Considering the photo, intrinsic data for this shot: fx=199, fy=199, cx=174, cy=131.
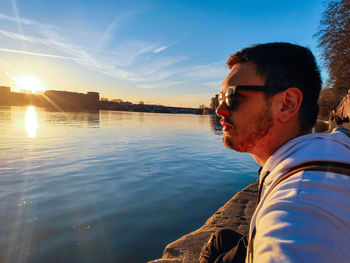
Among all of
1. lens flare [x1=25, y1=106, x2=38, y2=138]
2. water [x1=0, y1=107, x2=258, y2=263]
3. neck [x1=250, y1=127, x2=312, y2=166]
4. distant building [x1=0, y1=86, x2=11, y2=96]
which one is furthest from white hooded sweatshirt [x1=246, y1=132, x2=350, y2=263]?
distant building [x1=0, y1=86, x2=11, y2=96]

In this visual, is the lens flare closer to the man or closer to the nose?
the nose

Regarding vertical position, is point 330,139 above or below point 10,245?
above

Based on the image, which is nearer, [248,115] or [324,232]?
[324,232]

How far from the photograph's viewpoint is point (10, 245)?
3824 millimetres

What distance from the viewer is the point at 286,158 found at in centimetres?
118

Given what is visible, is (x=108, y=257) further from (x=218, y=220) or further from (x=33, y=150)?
(x=33, y=150)

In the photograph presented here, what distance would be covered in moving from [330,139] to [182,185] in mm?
6841

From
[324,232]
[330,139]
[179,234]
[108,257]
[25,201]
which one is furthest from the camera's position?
[25,201]

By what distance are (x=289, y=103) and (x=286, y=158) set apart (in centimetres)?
68

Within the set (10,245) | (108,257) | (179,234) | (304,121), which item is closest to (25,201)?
(10,245)

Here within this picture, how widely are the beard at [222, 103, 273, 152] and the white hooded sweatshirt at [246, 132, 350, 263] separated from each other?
0.66 m

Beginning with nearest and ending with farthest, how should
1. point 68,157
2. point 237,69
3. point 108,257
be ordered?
point 237,69, point 108,257, point 68,157

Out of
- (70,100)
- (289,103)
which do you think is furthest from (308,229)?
A: (70,100)

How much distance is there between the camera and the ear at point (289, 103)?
5.28ft
